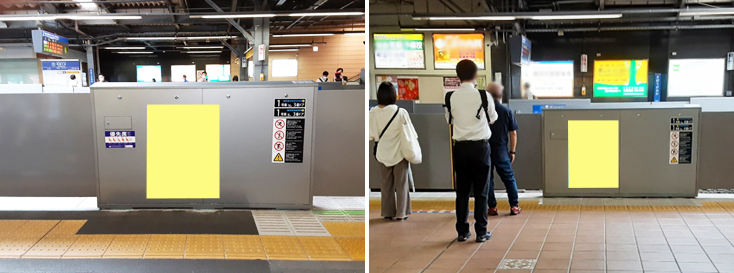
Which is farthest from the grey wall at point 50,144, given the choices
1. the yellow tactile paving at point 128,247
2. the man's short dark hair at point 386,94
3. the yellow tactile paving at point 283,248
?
the man's short dark hair at point 386,94

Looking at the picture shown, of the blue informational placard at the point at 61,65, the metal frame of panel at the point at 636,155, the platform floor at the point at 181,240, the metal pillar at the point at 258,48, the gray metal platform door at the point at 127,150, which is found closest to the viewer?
the platform floor at the point at 181,240

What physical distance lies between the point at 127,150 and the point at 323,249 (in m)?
2.14

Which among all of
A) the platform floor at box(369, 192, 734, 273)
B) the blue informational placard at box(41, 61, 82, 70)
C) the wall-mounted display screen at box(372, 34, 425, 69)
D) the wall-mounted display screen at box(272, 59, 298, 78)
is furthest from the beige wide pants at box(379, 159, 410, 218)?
the blue informational placard at box(41, 61, 82, 70)

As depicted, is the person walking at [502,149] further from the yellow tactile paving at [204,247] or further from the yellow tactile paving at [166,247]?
the yellow tactile paving at [166,247]

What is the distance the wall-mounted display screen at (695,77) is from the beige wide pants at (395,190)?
46.3 feet

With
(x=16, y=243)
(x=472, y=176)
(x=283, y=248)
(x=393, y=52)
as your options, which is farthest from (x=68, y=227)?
(x=472, y=176)

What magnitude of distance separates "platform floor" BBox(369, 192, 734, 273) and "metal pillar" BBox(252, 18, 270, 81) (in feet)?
34.3

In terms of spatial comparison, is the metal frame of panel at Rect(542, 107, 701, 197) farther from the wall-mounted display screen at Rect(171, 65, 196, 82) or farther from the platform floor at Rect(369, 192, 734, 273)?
the wall-mounted display screen at Rect(171, 65, 196, 82)

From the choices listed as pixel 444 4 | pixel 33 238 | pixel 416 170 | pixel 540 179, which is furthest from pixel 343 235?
pixel 444 4

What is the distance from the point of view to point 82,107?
499 cm

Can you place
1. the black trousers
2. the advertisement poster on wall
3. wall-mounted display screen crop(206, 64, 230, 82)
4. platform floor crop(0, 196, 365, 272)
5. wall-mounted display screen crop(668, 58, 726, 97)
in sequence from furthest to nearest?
1. wall-mounted display screen crop(206, 64, 230, 82)
2. wall-mounted display screen crop(668, 58, 726, 97)
3. the advertisement poster on wall
4. the black trousers
5. platform floor crop(0, 196, 365, 272)

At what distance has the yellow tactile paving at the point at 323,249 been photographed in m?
3.21

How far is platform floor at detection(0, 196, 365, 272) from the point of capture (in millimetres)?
3027

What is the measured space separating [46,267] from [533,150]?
4658 millimetres
